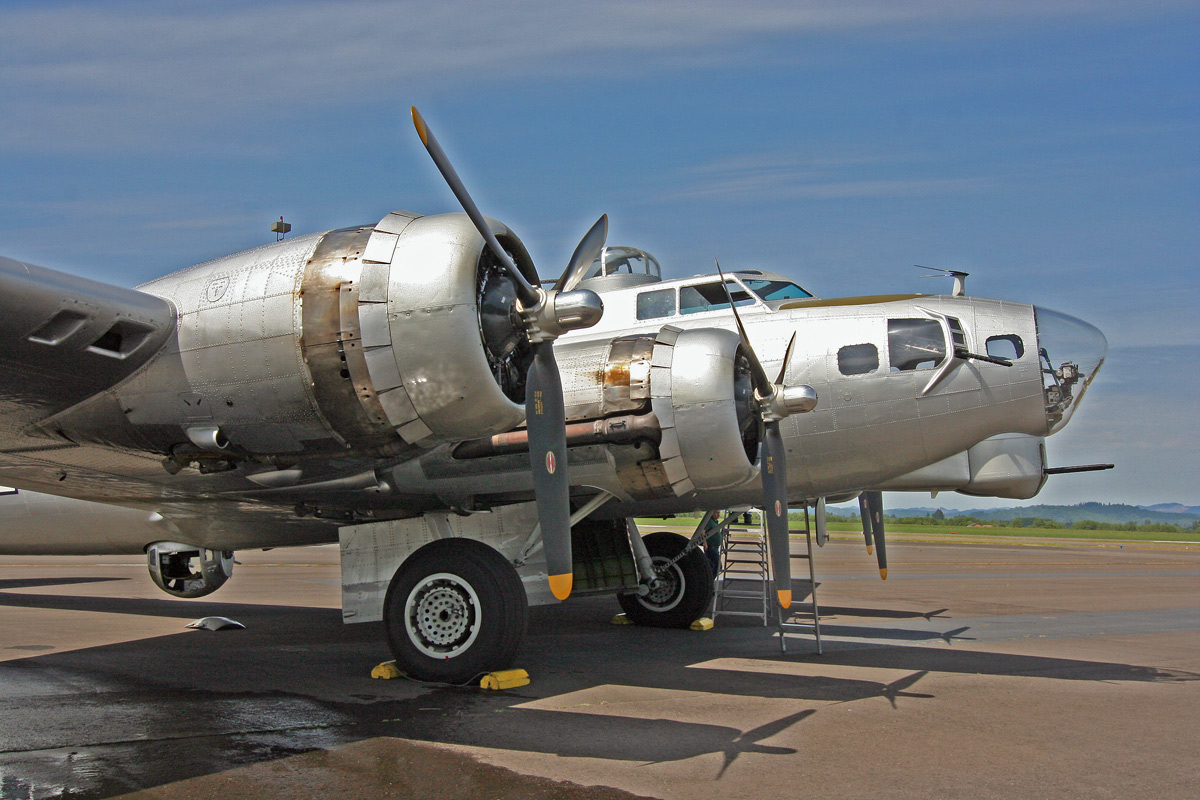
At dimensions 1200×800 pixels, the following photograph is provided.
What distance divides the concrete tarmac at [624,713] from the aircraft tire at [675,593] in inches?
15.8

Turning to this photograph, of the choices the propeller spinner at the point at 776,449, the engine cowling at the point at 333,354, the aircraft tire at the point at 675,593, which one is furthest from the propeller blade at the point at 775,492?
the aircraft tire at the point at 675,593

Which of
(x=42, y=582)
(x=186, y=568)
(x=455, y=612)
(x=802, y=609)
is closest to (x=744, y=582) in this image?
(x=802, y=609)

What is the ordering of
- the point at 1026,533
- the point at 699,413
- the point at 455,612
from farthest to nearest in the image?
1. the point at 1026,533
2. the point at 699,413
3. the point at 455,612

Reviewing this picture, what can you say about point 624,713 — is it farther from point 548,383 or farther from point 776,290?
point 776,290

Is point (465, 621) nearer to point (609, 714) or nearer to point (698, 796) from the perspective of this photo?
point (609, 714)

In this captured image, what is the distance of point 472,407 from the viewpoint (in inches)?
272

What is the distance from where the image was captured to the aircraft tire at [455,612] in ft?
27.5

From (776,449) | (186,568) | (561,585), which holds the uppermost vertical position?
(776,449)

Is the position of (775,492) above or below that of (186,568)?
above

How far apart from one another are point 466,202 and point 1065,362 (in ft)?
20.9

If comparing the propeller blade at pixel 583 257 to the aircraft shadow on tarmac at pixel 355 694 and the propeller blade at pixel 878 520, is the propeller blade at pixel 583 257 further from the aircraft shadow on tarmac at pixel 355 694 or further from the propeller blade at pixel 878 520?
the propeller blade at pixel 878 520

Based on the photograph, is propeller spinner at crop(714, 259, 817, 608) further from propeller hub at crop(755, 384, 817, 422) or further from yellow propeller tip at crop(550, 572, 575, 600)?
yellow propeller tip at crop(550, 572, 575, 600)

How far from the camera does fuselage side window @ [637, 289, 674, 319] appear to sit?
11.3 meters

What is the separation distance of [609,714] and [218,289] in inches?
172
